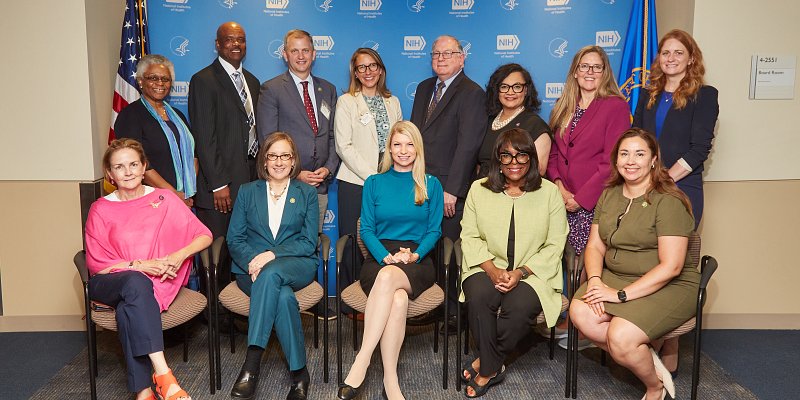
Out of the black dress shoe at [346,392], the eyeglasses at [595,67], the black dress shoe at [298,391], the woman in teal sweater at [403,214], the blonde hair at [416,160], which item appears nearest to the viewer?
the black dress shoe at [346,392]

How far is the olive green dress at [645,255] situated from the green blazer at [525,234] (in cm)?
20

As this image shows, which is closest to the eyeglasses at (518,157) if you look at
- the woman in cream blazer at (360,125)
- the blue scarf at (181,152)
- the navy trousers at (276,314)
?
the woman in cream blazer at (360,125)

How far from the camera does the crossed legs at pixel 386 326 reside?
10.7ft

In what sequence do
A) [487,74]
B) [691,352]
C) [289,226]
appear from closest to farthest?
[289,226] < [691,352] < [487,74]

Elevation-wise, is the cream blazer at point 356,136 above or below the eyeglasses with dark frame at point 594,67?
below

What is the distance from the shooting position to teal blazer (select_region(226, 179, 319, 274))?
3643mm

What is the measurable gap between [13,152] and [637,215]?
3.73m

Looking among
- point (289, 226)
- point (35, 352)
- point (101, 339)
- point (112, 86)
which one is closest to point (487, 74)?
point (289, 226)

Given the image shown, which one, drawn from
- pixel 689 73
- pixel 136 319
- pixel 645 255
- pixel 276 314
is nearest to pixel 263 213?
pixel 276 314

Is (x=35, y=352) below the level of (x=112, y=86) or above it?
below

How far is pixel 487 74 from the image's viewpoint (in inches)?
194

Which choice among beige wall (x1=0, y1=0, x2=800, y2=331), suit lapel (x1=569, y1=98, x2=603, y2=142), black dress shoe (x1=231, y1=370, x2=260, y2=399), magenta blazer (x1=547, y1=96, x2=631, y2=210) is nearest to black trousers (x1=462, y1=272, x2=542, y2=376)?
magenta blazer (x1=547, y1=96, x2=631, y2=210)

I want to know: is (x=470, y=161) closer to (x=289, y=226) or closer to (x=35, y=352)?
(x=289, y=226)

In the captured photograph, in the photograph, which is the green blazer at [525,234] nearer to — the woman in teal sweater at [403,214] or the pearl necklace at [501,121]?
the woman in teal sweater at [403,214]
